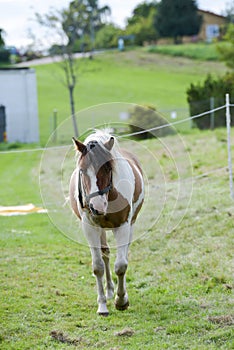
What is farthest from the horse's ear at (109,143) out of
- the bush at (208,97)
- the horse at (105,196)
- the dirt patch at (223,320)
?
the bush at (208,97)

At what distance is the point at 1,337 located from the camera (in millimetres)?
5297

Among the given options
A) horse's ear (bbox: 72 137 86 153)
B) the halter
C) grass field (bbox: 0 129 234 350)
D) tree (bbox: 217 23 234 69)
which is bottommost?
grass field (bbox: 0 129 234 350)

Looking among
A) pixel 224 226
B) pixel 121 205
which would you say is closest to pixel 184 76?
pixel 224 226

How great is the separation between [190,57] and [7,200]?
47160 millimetres

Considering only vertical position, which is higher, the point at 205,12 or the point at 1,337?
the point at 205,12

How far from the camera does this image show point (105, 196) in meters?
5.39

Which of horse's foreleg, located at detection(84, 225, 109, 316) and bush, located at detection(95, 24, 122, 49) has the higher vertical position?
bush, located at detection(95, 24, 122, 49)

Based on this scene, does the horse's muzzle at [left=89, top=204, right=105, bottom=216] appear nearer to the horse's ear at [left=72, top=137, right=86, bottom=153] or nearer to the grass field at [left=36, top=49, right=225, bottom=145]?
the horse's ear at [left=72, top=137, right=86, bottom=153]

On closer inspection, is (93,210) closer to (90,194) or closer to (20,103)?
(90,194)

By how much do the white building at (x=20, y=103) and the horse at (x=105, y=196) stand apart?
Answer: 24782 mm

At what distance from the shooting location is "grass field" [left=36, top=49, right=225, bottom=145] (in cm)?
4134

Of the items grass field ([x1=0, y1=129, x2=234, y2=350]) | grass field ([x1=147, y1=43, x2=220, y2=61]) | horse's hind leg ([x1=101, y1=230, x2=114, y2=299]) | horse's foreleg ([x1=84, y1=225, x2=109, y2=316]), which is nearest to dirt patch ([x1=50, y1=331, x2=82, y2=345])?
grass field ([x1=0, y1=129, x2=234, y2=350])

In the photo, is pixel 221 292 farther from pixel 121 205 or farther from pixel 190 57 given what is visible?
pixel 190 57

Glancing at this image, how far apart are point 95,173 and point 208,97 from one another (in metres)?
22.9
